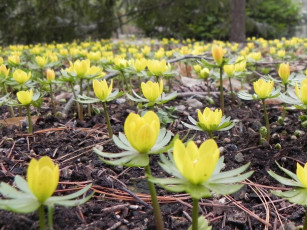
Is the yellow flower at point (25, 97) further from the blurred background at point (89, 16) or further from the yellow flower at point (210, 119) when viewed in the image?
the blurred background at point (89, 16)

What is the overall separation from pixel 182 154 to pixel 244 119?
5.77 feet

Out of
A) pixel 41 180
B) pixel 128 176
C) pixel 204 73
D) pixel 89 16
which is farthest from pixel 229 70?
pixel 89 16

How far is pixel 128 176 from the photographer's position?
1.73m

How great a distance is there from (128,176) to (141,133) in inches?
27.5

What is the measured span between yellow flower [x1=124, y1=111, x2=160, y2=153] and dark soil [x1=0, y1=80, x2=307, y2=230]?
0.35 metres

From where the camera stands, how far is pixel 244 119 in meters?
2.66

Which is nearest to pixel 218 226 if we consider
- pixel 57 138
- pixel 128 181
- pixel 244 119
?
pixel 128 181

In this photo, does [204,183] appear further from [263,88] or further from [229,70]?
[229,70]

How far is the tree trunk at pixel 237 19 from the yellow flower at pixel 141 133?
9702 mm

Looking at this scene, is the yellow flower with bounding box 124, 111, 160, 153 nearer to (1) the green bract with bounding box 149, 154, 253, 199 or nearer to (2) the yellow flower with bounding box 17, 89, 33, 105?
(1) the green bract with bounding box 149, 154, 253, 199

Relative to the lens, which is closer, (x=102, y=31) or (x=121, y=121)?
(x=121, y=121)

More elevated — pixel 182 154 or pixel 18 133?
pixel 182 154

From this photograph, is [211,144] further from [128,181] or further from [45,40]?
[45,40]

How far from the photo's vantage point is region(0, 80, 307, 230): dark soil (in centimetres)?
134
